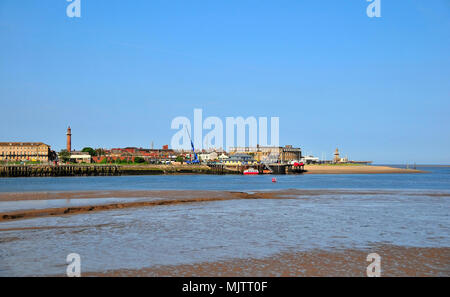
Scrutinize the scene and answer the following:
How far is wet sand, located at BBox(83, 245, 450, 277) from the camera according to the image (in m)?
13.0

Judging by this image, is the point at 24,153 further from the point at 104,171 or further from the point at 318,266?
the point at 318,266

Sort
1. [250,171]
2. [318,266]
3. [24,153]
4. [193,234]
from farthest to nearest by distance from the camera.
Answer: [24,153]
[250,171]
[193,234]
[318,266]

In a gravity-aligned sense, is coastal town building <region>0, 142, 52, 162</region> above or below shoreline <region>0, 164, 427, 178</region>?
above

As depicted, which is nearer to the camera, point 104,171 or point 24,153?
point 104,171

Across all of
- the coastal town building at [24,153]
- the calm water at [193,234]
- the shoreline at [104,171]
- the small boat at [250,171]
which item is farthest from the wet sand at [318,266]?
the coastal town building at [24,153]

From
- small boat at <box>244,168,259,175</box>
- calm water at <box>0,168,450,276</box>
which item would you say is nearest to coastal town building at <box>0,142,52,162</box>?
small boat at <box>244,168,259,175</box>

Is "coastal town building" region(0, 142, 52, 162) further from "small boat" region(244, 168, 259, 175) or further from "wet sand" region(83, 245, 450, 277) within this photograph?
"wet sand" region(83, 245, 450, 277)

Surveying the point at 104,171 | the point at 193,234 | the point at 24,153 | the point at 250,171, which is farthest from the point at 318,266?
the point at 24,153

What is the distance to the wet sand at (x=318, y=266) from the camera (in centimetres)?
1298

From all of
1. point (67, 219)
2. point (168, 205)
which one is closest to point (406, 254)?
point (67, 219)

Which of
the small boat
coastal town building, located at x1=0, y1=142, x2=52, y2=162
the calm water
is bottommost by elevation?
the small boat

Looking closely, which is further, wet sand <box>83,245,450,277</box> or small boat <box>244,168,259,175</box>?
small boat <box>244,168,259,175</box>

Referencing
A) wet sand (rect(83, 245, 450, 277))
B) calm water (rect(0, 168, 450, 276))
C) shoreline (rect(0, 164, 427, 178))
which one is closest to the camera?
wet sand (rect(83, 245, 450, 277))

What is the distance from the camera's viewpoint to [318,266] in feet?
45.4
